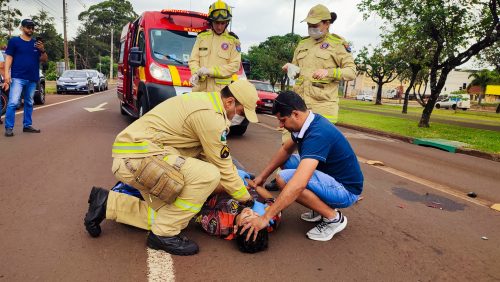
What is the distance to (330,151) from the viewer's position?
3223 mm

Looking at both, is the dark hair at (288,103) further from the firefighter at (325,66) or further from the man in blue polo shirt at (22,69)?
the man in blue polo shirt at (22,69)

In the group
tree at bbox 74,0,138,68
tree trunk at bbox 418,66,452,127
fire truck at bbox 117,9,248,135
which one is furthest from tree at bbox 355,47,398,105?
tree at bbox 74,0,138,68

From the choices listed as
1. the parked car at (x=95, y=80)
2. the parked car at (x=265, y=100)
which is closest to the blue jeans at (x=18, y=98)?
the parked car at (x=265, y=100)

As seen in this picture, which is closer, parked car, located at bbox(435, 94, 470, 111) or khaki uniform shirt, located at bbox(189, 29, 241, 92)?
khaki uniform shirt, located at bbox(189, 29, 241, 92)

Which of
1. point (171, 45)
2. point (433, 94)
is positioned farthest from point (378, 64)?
point (171, 45)

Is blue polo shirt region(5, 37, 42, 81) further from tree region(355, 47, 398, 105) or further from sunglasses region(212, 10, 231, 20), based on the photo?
tree region(355, 47, 398, 105)

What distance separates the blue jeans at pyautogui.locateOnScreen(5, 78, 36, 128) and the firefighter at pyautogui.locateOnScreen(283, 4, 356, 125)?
5415mm

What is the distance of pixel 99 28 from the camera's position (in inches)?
3135

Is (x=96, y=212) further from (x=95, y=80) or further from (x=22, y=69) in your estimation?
(x=95, y=80)

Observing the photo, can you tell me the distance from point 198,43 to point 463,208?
410cm

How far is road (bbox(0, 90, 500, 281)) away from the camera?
2.61 meters

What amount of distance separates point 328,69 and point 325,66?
0.10m

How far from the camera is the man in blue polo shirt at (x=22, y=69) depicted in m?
6.98

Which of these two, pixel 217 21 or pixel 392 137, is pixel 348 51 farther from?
pixel 392 137
